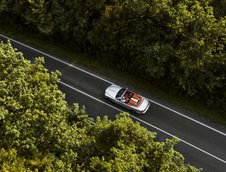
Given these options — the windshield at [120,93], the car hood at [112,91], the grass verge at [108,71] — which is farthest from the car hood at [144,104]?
the car hood at [112,91]

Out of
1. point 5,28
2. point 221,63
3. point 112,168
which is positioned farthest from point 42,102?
point 5,28

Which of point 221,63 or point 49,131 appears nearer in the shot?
point 49,131

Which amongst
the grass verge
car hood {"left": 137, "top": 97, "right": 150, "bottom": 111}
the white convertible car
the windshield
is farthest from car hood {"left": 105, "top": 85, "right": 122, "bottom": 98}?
car hood {"left": 137, "top": 97, "right": 150, "bottom": 111}

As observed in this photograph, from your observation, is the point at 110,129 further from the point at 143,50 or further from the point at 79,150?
the point at 143,50

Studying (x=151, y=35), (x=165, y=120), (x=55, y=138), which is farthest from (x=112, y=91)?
(x=55, y=138)

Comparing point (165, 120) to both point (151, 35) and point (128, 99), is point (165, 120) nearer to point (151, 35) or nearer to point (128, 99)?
point (128, 99)

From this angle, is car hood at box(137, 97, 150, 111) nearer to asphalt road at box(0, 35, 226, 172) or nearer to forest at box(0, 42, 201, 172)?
Result: asphalt road at box(0, 35, 226, 172)
